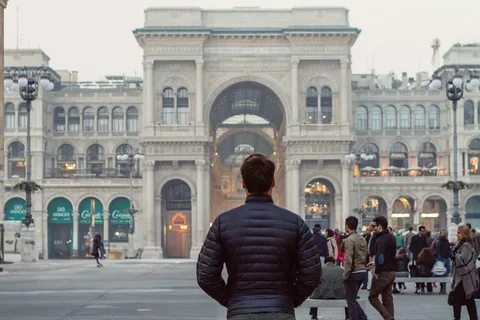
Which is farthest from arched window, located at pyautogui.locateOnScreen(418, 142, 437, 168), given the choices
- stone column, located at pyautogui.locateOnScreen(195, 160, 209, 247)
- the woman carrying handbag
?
the woman carrying handbag

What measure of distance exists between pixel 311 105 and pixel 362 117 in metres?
17.7

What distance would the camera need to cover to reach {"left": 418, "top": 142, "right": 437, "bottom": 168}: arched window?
109188mm

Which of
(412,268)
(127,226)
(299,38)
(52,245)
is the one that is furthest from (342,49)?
(412,268)

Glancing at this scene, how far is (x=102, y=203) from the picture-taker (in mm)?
103562

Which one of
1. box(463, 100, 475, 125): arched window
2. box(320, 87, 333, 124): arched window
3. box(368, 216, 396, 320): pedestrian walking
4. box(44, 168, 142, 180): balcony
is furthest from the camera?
box(44, 168, 142, 180): balcony

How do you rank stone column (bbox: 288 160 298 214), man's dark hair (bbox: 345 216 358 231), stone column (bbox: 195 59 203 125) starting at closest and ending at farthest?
man's dark hair (bbox: 345 216 358 231)
stone column (bbox: 288 160 298 214)
stone column (bbox: 195 59 203 125)

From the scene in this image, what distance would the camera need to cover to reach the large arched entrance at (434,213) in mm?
105688

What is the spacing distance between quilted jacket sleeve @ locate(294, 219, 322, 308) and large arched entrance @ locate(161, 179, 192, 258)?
286 ft

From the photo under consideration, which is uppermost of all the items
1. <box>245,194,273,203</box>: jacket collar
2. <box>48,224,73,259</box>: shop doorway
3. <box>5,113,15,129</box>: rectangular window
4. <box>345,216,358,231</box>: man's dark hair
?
<box>5,113,15,129</box>: rectangular window

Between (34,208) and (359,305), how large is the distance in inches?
3445

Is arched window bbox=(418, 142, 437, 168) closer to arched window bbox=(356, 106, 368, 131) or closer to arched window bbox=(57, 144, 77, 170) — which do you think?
arched window bbox=(356, 106, 368, 131)

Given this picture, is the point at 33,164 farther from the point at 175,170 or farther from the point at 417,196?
the point at 417,196

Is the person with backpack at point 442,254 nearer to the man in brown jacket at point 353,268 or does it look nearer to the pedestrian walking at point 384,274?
the pedestrian walking at point 384,274

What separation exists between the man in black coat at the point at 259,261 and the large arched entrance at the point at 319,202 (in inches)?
3459
